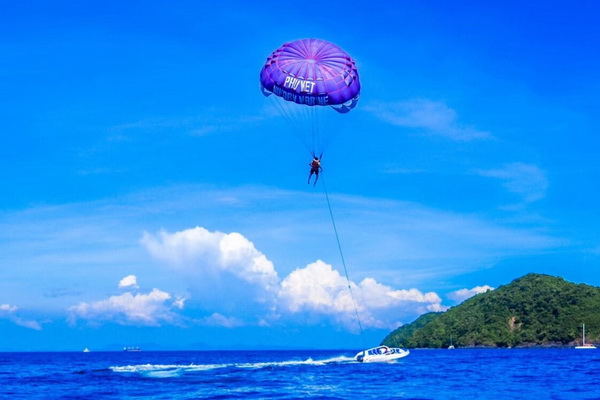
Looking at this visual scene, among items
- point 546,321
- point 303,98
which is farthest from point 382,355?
point 546,321

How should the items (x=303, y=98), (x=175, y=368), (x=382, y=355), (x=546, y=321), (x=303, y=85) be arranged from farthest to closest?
(x=546, y=321) → (x=382, y=355) → (x=175, y=368) → (x=303, y=98) → (x=303, y=85)

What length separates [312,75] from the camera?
124 feet

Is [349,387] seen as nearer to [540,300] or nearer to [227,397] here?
[227,397]

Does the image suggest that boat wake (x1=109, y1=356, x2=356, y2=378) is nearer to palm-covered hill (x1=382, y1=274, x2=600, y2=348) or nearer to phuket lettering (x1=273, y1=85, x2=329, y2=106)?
phuket lettering (x1=273, y1=85, x2=329, y2=106)

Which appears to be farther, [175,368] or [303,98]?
[175,368]

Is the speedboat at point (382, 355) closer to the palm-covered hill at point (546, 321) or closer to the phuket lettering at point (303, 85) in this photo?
the phuket lettering at point (303, 85)

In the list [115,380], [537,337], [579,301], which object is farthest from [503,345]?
[115,380]

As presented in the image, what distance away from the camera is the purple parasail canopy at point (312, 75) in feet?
124

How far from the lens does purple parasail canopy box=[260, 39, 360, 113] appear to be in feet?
124

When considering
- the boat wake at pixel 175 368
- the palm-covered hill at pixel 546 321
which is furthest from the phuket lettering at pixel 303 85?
the palm-covered hill at pixel 546 321

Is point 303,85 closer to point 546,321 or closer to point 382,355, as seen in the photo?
point 382,355

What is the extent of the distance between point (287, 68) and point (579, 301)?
170963 mm

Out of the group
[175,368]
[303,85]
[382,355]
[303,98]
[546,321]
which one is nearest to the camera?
[303,85]

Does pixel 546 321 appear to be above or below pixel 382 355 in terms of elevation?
above
